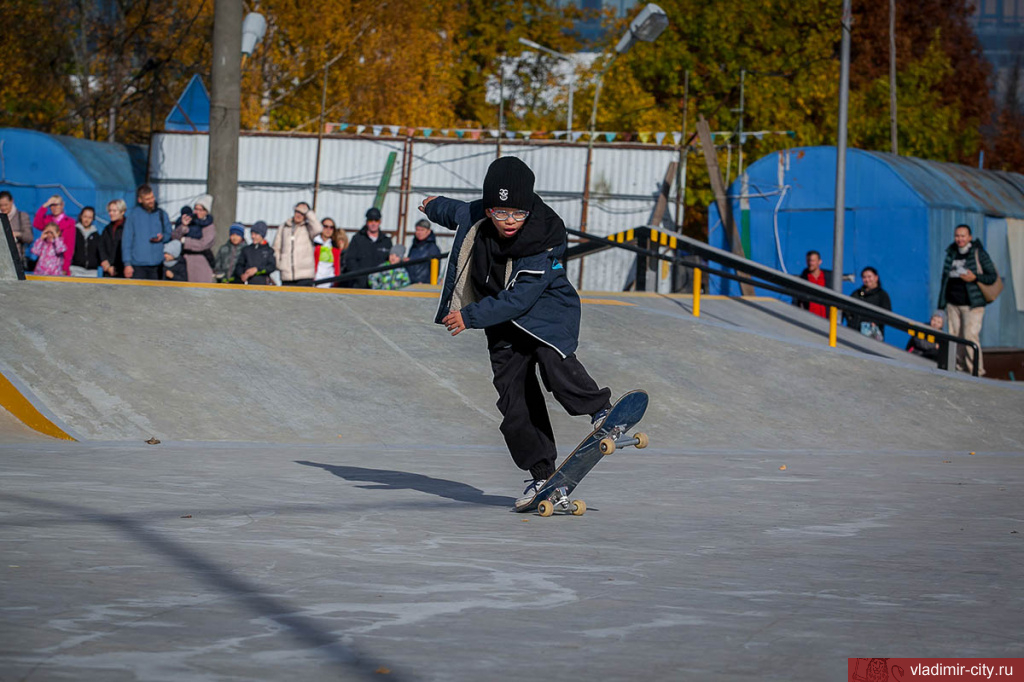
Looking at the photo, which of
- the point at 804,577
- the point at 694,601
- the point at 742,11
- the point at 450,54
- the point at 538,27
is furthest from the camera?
the point at 538,27

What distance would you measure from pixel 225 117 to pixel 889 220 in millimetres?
10657

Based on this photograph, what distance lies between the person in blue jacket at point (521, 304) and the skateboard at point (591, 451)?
0.11 m

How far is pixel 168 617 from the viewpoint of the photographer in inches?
149

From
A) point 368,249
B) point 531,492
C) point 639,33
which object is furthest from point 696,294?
point 639,33

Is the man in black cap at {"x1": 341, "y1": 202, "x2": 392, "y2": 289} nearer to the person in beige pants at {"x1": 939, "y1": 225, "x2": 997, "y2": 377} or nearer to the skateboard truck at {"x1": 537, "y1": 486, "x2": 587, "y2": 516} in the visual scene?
the person in beige pants at {"x1": 939, "y1": 225, "x2": 997, "y2": 377}

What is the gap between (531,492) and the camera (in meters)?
6.45

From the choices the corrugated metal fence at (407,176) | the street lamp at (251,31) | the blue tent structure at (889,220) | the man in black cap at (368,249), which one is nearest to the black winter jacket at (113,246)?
the man in black cap at (368,249)

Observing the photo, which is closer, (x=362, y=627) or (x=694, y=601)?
(x=362, y=627)

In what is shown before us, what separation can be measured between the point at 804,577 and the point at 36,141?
81.1ft

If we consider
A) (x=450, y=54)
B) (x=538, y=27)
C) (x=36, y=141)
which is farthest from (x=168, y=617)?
(x=538, y=27)

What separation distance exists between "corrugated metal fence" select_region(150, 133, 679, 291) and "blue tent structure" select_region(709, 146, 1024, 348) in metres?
4.94

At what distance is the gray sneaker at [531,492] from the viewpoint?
6.38 metres

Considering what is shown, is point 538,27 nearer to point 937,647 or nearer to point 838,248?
point 838,248

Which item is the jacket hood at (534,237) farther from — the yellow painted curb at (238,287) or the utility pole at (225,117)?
the utility pole at (225,117)
